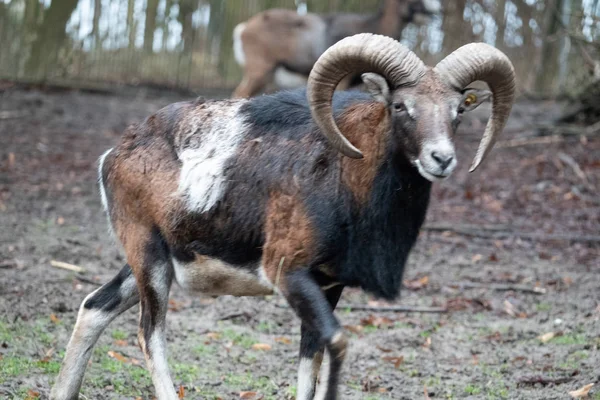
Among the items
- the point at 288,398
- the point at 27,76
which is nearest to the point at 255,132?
the point at 288,398

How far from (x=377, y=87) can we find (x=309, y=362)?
1.82 meters

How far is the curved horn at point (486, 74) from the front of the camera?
18.7ft

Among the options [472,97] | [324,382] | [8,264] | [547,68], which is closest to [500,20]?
[547,68]

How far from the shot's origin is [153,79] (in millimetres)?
20406

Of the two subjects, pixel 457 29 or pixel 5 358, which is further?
pixel 457 29

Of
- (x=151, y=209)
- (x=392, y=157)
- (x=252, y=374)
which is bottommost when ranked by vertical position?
(x=252, y=374)

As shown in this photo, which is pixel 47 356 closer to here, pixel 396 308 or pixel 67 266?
pixel 67 266

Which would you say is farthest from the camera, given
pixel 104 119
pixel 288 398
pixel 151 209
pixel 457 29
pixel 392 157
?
pixel 457 29

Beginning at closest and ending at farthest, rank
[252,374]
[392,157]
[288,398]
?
[392,157]
[288,398]
[252,374]

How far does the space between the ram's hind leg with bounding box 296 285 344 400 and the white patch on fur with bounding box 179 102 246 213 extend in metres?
1.01

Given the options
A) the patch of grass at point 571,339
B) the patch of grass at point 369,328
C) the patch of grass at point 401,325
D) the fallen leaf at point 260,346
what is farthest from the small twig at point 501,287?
the fallen leaf at point 260,346

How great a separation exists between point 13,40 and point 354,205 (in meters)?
14.5

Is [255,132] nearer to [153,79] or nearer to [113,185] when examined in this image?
[113,185]

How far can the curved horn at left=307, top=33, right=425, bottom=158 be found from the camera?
5.59 m
